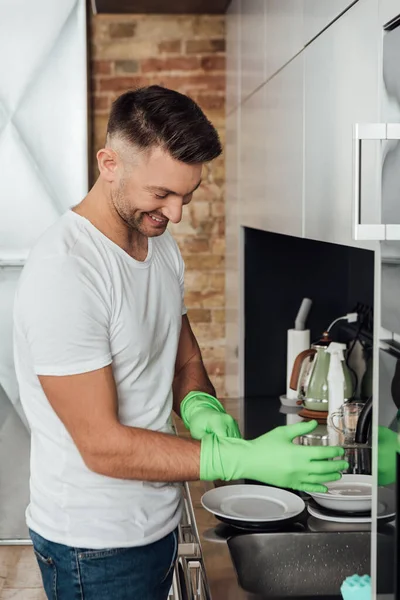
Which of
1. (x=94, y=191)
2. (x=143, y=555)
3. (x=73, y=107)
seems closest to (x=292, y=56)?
(x=94, y=191)

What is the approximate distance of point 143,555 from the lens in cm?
164

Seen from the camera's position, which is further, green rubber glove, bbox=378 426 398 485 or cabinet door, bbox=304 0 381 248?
cabinet door, bbox=304 0 381 248

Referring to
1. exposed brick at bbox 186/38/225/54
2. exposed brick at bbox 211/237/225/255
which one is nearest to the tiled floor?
exposed brick at bbox 211/237/225/255

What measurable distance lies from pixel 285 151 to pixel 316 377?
0.82 m

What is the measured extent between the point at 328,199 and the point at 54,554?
857 mm

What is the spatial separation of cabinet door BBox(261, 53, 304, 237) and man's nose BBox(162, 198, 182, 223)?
0.42 meters

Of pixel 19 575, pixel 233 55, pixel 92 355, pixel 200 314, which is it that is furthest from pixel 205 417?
pixel 200 314

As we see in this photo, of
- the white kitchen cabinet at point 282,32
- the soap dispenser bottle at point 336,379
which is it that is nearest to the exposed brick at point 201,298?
the soap dispenser bottle at point 336,379

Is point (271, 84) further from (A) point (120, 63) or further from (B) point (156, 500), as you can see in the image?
(A) point (120, 63)

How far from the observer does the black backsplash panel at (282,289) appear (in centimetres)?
294

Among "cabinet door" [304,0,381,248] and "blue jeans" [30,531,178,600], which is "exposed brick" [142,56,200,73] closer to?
"cabinet door" [304,0,381,248]

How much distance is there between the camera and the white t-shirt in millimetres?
1405

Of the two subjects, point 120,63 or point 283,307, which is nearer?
point 283,307

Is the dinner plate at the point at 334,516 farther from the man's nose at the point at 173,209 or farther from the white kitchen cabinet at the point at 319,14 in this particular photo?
the white kitchen cabinet at the point at 319,14
